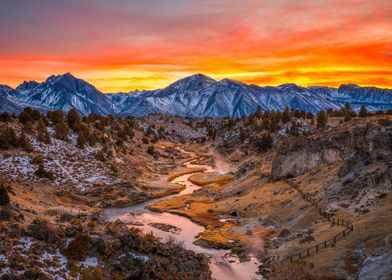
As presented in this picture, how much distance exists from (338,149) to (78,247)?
63105mm

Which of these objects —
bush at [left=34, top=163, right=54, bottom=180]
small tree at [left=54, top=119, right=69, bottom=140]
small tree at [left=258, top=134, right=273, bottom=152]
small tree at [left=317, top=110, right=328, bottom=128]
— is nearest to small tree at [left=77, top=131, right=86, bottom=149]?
small tree at [left=54, top=119, right=69, bottom=140]

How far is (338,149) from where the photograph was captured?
84.1 m

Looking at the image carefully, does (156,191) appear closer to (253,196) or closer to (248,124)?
(253,196)

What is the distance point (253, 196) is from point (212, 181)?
34149mm

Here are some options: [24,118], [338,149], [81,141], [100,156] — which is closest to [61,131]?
[81,141]

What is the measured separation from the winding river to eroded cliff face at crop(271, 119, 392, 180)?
27.2 m

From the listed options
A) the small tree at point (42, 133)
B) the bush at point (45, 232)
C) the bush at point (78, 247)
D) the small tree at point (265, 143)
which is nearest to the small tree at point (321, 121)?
the small tree at point (265, 143)

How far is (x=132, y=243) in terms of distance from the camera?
41.3 m

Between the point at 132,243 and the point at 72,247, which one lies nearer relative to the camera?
the point at 72,247

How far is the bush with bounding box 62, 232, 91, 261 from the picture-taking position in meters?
36.6

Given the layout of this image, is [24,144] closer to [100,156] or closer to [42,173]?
[42,173]

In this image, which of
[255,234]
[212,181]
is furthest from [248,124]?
[255,234]

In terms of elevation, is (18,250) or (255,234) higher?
(18,250)

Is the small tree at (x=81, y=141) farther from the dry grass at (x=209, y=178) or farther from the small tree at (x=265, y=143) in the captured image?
the small tree at (x=265, y=143)
